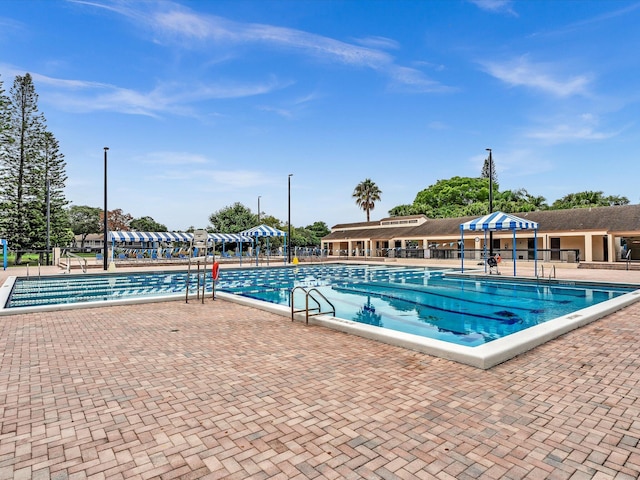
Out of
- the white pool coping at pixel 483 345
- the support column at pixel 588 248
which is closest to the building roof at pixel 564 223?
the support column at pixel 588 248

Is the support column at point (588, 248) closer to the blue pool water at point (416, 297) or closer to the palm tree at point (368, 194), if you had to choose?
the blue pool water at point (416, 297)

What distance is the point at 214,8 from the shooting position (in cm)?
1516

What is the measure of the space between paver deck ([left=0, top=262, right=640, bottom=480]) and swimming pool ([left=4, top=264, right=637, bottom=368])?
1014 millimetres

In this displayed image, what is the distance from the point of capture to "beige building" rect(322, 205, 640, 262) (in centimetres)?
2459

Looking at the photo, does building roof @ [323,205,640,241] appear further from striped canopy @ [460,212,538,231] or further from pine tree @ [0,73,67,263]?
pine tree @ [0,73,67,263]

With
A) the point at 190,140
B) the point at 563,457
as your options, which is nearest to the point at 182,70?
the point at 190,140

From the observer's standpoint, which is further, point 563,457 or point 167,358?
point 167,358

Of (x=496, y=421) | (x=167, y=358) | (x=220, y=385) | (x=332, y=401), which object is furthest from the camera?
(x=167, y=358)

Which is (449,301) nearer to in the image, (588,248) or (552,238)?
(588,248)

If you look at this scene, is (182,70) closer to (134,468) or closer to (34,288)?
(34,288)

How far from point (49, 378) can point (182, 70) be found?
59.6ft

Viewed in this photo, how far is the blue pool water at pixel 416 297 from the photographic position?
8672 millimetres

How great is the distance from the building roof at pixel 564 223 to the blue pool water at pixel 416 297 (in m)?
13.7

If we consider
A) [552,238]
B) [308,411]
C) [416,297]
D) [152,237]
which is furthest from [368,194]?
[308,411]
